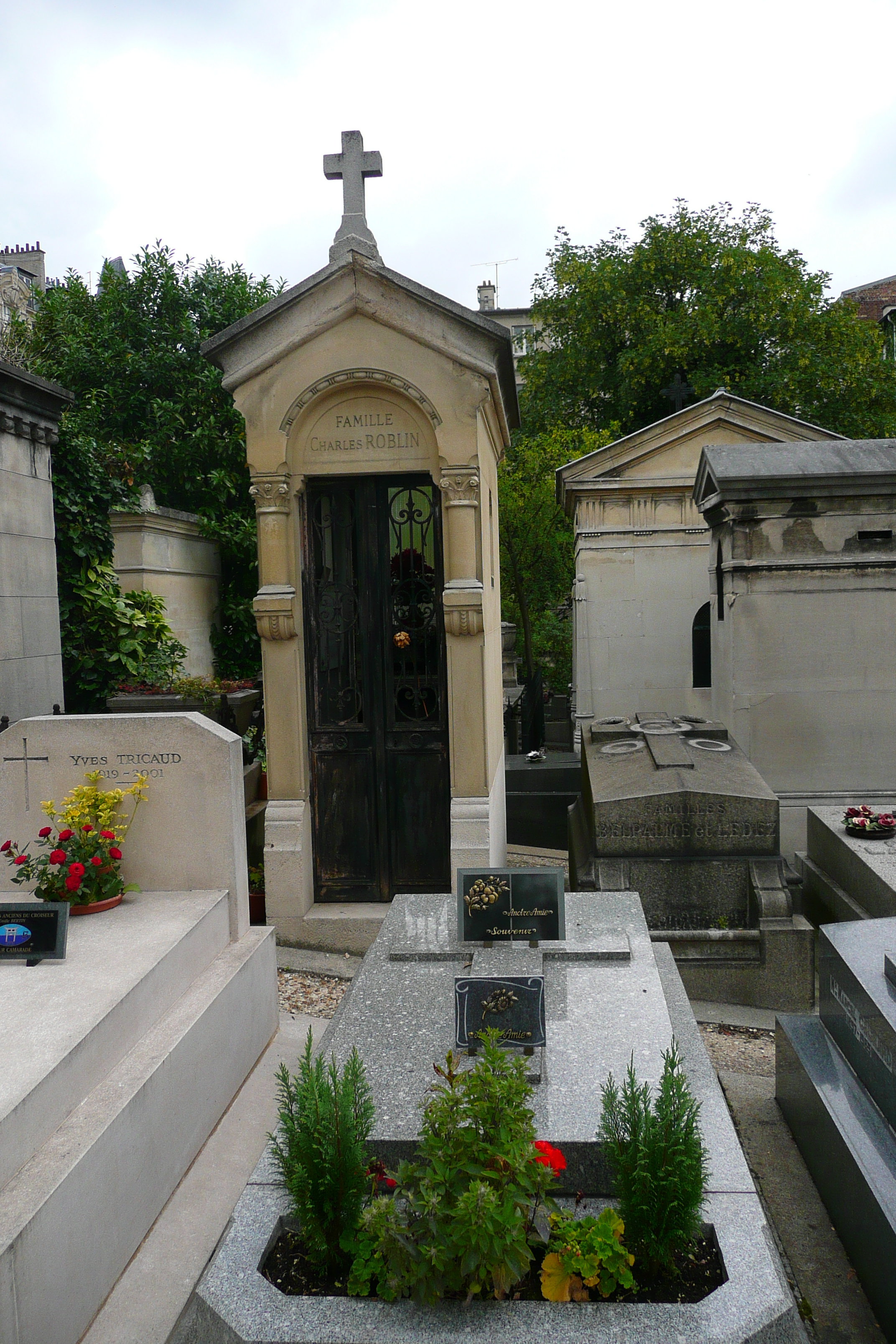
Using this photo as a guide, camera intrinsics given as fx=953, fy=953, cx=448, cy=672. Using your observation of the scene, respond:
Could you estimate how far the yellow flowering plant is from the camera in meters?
4.48

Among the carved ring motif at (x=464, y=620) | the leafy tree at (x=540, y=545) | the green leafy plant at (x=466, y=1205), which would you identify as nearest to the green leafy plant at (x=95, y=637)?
the carved ring motif at (x=464, y=620)

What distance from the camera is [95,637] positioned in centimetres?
991

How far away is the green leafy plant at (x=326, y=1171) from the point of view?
2.40 m

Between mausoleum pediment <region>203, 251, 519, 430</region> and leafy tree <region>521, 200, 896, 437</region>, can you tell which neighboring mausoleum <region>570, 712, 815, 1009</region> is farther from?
leafy tree <region>521, 200, 896, 437</region>

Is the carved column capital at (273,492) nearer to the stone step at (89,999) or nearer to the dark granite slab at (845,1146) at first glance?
the stone step at (89,999)

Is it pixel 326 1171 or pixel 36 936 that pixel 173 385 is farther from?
pixel 326 1171

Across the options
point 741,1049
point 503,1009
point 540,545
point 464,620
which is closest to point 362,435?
point 464,620

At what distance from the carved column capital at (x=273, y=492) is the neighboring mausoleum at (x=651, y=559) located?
6.53 m

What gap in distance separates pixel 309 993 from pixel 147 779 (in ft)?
6.25

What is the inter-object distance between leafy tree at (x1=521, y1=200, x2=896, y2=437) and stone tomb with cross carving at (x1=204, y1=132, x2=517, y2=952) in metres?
16.7

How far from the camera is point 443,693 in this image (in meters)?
6.75

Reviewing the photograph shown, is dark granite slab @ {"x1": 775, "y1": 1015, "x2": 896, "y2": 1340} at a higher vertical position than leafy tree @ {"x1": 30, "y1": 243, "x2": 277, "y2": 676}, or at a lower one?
lower

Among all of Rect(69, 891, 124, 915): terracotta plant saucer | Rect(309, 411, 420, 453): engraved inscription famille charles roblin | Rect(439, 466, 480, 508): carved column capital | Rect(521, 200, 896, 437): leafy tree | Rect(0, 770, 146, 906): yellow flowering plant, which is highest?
Rect(521, 200, 896, 437): leafy tree

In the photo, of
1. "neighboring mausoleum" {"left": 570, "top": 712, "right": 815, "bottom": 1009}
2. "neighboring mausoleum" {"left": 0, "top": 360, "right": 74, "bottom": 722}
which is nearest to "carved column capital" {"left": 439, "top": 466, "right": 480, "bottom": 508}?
"neighboring mausoleum" {"left": 570, "top": 712, "right": 815, "bottom": 1009}
